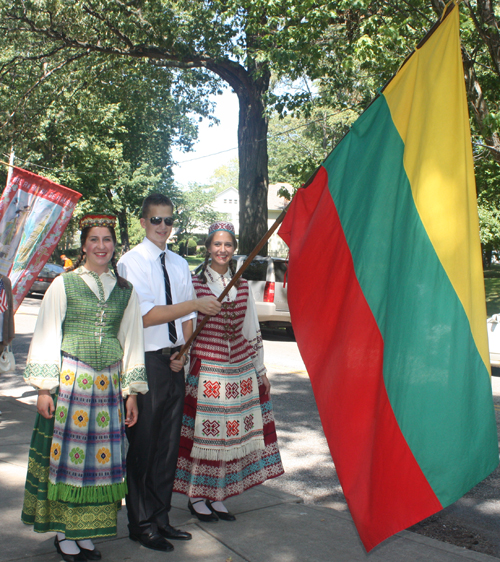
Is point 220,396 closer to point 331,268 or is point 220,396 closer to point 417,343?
point 331,268

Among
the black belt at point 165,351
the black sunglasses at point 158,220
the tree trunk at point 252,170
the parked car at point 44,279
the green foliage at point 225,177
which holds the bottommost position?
the black belt at point 165,351

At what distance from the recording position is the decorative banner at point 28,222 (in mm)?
5969

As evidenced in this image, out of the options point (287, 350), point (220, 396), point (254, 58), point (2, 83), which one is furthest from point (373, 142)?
point (2, 83)

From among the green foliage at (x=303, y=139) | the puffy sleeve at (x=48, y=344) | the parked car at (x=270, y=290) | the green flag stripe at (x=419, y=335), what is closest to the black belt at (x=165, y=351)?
the puffy sleeve at (x=48, y=344)

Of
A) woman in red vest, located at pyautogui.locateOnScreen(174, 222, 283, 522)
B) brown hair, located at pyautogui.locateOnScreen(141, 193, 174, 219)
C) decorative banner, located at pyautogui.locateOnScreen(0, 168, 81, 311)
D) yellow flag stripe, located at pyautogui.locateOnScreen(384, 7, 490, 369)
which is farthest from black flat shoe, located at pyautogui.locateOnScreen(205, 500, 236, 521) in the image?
decorative banner, located at pyautogui.locateOnScreen(0, 168, 81, 311)

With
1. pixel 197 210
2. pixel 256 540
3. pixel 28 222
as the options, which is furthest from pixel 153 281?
pixel 197 210

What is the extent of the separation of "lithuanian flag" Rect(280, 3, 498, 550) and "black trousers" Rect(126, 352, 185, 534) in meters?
1.06

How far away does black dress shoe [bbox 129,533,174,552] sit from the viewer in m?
3.56

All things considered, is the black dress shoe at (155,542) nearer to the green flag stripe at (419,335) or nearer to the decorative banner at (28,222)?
the green flag stripe at (419,335)

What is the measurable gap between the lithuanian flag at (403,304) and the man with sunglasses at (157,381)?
962mm

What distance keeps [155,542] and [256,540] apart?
619 mm

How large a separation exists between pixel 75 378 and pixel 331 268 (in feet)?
4.96

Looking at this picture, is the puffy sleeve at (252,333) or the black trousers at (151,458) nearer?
the black trousers at (151,458)

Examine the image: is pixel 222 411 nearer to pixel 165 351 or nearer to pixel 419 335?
pixel 165 351
